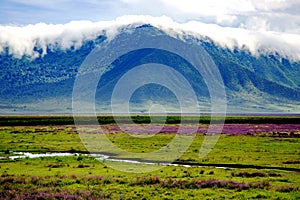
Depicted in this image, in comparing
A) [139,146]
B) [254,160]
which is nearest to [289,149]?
[254,160]

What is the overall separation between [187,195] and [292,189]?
7615 millimetres

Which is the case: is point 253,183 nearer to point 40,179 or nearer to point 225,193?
point 225,193

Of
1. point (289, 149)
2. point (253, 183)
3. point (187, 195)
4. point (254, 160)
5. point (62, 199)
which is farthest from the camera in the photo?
point (289, 149)

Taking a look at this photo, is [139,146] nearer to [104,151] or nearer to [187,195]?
[104,151]

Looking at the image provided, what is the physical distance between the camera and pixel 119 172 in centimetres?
3894

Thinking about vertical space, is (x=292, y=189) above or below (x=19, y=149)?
above

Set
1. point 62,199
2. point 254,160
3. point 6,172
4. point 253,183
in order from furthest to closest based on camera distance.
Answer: point 254,160 → point 6,172 → point 253,183 → point 62,199

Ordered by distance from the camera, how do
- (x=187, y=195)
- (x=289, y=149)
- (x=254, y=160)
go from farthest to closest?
(x=289, y=149) < (x=254, y=160) < (x=187, y=195)

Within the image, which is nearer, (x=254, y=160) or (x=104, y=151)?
(x=254, y=160)

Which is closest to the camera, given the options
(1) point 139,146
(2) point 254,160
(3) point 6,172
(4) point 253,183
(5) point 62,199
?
(5) point 62,199

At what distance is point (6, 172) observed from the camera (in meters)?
38.6

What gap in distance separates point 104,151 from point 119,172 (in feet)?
68.4

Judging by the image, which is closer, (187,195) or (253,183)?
(187,195)

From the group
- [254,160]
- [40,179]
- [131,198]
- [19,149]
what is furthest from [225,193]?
[19,149]
